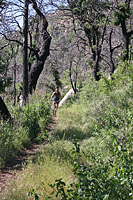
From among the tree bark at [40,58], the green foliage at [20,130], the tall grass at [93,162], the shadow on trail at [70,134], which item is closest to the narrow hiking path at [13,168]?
the green foliage at [20,130]

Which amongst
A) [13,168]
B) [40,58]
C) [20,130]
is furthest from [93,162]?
[40,58]

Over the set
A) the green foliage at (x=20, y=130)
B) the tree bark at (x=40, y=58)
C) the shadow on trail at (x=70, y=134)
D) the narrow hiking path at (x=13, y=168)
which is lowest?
the shadow on trail at (x=70, y=134)

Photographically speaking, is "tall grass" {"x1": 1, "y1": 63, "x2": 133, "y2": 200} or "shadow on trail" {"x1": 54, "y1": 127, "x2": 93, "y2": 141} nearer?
"tall grass" {"x1": 1, "y1": 63, "x2": 133, "y2": 200}

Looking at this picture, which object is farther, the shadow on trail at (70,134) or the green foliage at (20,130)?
the shadow on trail at (70,134)

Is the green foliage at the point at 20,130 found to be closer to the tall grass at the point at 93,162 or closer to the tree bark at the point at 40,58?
the tall grass at the point at 93,162

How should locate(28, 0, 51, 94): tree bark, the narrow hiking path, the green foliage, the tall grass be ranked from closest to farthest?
the tall grass → the narrow hiking path → the green foliage → locate(28, 0, 51, 94): tree bark

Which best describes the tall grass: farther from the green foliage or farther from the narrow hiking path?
the green foliage

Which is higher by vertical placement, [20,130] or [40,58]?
[40,58]

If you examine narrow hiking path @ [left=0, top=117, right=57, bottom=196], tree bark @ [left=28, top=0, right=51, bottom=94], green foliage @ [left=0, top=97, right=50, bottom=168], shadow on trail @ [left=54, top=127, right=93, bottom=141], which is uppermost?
tree bark @ [left=28, top=0, right=51, bottom=94]

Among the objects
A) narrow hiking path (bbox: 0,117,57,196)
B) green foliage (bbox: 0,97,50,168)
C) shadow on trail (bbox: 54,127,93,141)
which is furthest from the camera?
shadow on trail (bbox: 54,127,93,141)

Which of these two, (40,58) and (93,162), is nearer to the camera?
(93,162)

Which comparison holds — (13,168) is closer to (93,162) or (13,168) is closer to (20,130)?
(20,130)

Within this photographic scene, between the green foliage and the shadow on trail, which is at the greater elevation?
the green foliage

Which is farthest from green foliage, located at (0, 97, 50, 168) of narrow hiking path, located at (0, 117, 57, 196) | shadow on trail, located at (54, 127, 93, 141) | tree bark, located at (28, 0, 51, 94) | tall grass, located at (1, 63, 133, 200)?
tree bark, located at (28, 0, 51, 94)
